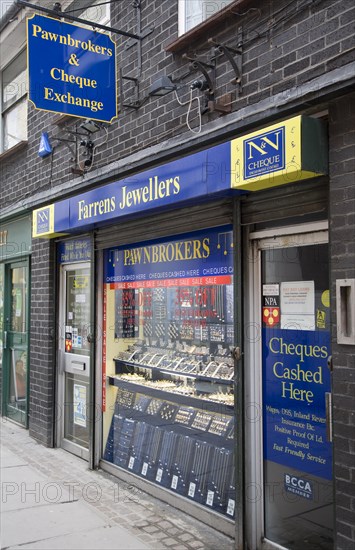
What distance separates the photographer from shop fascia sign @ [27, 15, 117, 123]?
494 cm

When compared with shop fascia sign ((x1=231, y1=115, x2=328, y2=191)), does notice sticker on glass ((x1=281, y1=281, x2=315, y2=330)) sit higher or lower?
lower

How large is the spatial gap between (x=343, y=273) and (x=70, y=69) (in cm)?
328

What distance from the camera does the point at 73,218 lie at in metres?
6.07

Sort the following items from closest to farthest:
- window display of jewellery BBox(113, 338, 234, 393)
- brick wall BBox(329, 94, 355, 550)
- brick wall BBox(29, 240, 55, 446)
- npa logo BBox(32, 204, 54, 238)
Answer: brick wall BBox(329, 94, 355, 550), window display of jewellery BBox(113, 338, 234, 393), npa logo BBox(32, 204, 54, 238), brick wall BBox(29, 240, 55, 446)

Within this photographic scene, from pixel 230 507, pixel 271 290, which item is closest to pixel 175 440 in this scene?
pixel 230 507

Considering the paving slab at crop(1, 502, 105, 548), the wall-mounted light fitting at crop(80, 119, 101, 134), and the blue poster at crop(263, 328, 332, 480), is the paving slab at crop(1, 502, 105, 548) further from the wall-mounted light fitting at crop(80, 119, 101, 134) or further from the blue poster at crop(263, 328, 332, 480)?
the wall-mounted light fitting at crop(80, 119, 101, 134)

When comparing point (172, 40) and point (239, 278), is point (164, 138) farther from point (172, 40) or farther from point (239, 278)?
point (239, 278)

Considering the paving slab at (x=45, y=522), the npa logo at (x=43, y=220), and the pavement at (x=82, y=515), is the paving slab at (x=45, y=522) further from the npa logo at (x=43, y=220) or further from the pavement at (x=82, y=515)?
the npa logo at (x=43, y=220)

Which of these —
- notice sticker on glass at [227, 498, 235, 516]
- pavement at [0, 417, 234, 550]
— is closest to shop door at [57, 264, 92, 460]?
pavement at [0, 417, 234, 550]

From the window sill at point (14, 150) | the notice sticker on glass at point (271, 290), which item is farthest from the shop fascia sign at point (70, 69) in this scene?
the window sill at point (14, 150)

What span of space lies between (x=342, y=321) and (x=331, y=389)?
461mm

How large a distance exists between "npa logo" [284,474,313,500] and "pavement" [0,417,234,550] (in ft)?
2.30

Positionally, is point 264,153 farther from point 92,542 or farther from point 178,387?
point 92,542

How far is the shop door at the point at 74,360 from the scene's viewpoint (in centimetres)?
662
